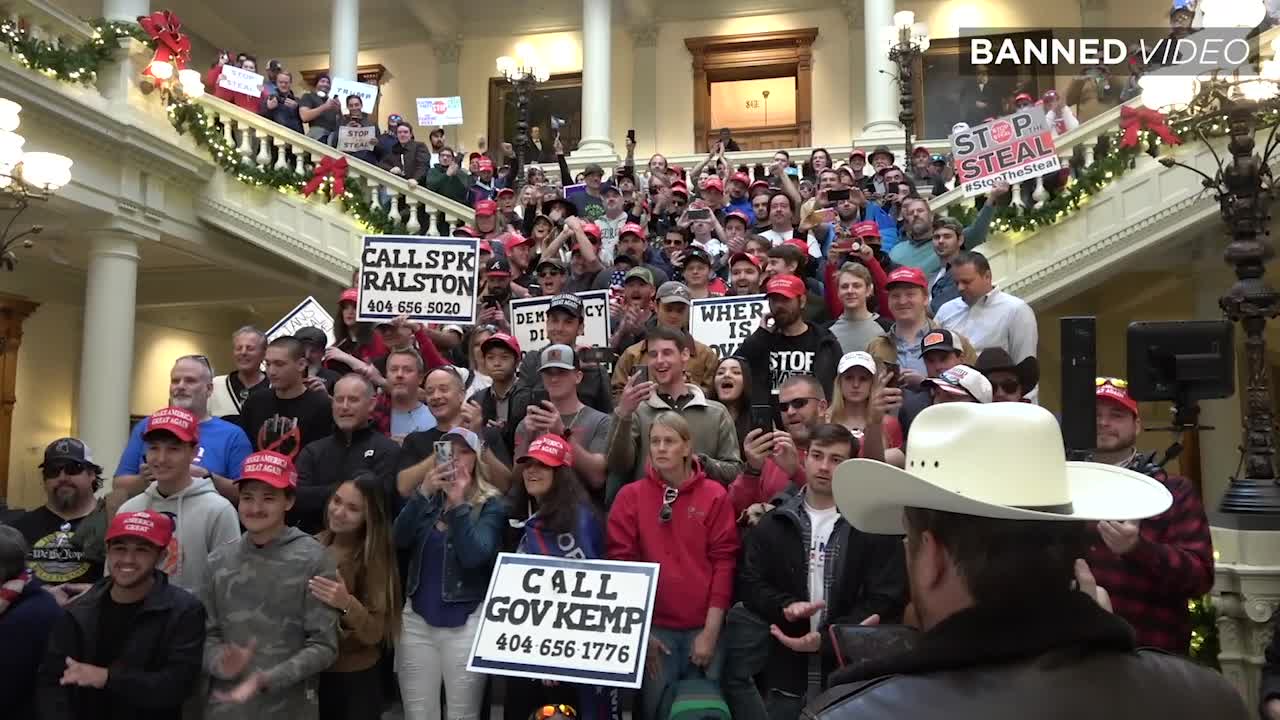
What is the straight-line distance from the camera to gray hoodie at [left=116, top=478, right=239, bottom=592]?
189 inches

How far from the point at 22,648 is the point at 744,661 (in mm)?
3122

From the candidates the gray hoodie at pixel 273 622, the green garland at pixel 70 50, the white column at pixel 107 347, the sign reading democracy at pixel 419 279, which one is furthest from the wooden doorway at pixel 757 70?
the gray hoodie at pixel 273 622

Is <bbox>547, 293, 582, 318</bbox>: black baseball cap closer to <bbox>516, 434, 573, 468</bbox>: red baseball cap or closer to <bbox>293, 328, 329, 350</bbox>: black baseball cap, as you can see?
<bbox>293, 328, 329, 350</bbox>: black baseball cap

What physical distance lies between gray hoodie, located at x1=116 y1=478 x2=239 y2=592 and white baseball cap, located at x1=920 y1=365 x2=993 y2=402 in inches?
135

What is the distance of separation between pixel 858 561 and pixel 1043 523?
275 centimetres

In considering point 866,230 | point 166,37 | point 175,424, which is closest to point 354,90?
point 166,37

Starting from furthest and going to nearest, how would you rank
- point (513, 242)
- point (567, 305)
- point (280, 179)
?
1. point (280, 179)
2. point (513, 242)
3. point (567, 305)

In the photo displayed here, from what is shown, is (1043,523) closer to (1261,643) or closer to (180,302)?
(1261,643)

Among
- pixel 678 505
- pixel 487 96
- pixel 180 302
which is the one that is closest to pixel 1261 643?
pixel 678 505

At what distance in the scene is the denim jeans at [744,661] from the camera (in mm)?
4500

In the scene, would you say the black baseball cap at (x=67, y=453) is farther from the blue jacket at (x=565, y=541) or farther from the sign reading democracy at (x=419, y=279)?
the blue jacket at (x=565, y=541)

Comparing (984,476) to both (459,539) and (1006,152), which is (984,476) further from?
(1006,152)

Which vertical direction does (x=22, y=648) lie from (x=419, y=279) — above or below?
below

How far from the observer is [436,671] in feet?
15.8
